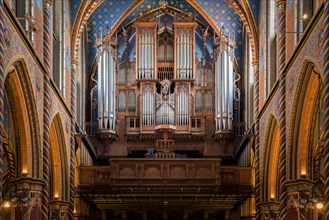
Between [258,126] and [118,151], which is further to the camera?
[118,151]

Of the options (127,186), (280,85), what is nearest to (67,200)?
(127,186)

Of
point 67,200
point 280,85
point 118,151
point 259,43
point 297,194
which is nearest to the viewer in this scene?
point 297,194

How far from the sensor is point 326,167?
18594 millimetres

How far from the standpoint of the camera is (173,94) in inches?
1521

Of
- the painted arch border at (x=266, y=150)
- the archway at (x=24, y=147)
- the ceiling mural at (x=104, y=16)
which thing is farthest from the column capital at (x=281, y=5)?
the ceiling mural at (x=104, y=16)

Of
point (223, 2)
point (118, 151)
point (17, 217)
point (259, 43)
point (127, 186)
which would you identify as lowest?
point (17, 217)

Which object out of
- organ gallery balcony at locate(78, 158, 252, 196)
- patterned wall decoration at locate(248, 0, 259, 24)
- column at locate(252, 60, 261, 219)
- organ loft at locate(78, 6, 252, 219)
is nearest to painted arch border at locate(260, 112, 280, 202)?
column at locate(252, 60, 261, 219)

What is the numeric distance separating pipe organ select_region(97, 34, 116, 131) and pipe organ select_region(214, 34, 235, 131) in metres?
5.10

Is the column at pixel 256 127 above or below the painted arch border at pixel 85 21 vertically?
below

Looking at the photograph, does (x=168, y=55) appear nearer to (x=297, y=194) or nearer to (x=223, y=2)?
(x=223, y=2)

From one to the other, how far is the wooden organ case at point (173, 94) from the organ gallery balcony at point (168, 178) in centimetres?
480

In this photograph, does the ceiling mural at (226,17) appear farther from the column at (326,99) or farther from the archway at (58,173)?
the column at (326,99)

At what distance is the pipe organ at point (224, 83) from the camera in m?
37.8

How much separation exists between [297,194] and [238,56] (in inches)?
635
